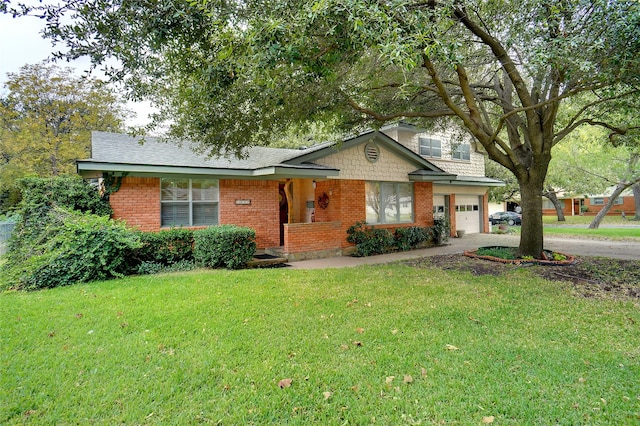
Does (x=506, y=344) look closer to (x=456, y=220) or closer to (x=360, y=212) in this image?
(x=360, y=212)

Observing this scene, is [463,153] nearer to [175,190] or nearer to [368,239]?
[368,239]

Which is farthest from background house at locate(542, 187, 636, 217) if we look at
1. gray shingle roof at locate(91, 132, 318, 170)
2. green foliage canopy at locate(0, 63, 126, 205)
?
green foliage canopy at locate(0, 63, 126, 205)

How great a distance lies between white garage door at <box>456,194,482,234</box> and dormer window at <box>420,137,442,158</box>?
258cm

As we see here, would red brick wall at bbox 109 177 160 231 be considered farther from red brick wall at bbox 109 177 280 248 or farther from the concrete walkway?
the concrete walkway

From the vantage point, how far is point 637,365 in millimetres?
3592

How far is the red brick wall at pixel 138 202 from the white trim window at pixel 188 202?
0.71ft

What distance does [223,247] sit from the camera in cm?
909

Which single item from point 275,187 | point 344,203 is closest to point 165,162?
point 275,187

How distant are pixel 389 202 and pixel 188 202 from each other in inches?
299

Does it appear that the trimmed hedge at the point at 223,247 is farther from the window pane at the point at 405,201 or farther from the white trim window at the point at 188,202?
the window pane at the point at 405,201

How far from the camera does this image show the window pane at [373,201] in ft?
42.8

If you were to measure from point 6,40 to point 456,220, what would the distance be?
60.2 feet

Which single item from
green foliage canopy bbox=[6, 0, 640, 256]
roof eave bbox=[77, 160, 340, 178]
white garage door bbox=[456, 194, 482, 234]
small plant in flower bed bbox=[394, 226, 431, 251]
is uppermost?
green foliage canopy bbox=[6, 0, 640, 256]

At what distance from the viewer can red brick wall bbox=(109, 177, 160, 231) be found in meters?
9.74
